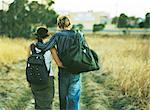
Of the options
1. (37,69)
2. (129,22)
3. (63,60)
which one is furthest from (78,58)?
(129,22)

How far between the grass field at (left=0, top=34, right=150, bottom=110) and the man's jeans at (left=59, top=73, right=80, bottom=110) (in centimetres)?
69

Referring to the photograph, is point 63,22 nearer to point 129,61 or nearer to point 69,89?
point 69,89

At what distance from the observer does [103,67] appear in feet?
15.5

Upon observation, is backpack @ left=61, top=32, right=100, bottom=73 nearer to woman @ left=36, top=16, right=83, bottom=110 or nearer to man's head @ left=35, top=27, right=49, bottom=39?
woman @ left=36, top=16, right=83, bottom=110

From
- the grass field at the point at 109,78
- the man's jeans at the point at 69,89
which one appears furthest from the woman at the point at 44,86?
the grass field at the point at 109,78

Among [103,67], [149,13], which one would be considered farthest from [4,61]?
[149,13]

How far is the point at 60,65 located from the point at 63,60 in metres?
0.05

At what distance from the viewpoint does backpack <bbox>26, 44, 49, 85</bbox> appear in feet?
10.9

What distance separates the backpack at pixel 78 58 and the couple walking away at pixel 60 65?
5cm

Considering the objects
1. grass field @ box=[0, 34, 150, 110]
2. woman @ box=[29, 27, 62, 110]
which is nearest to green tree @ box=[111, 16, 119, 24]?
grass field @ box=[0, 34, 150, 110]

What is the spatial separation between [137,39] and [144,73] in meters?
0.46

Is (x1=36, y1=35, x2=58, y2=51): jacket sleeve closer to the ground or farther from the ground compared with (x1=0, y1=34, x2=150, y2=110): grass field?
farther from the ground

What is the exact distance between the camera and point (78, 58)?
321 cm

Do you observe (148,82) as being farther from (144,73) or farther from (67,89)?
(67,89)
